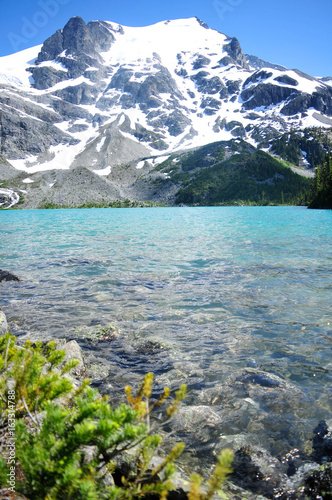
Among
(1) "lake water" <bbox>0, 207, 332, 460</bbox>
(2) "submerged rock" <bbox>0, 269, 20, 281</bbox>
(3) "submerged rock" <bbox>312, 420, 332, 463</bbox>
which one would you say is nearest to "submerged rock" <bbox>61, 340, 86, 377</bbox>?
(1) "lake water" <bbox>0, 207, 332, 460</bbox>

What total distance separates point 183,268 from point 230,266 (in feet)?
9.77

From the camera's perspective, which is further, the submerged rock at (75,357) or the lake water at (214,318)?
the submerged rock at (75,357)

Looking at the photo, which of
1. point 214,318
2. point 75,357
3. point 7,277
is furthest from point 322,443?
point 7,277

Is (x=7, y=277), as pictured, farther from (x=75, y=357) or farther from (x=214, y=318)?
(x=214, y=318)

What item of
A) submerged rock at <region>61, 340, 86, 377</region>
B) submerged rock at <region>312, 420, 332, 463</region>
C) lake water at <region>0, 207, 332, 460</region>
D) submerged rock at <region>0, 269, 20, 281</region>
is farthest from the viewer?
submerged rock at <region>0, 269, 20, 281</region>

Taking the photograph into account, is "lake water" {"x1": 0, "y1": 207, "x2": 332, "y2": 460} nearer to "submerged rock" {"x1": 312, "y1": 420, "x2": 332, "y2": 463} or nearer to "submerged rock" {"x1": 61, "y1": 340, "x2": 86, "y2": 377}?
"submerged rock" {"x1": 312, "y1": 420, "x2": 332, "y2": 463}

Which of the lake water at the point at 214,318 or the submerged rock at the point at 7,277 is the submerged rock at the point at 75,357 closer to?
the lake water at the point at 214,318

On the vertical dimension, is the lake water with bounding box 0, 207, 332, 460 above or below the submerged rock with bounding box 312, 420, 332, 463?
above

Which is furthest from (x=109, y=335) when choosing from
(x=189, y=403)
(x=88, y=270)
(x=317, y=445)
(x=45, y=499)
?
(x=88, y=270)

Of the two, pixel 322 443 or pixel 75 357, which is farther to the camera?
pixel 75 357

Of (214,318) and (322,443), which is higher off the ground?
(214,318)

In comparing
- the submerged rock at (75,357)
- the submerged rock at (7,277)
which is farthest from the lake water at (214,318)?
the submerged rock at (75,357)

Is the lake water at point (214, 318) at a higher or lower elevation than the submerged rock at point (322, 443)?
higher

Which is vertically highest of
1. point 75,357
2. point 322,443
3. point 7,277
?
point 7,277
